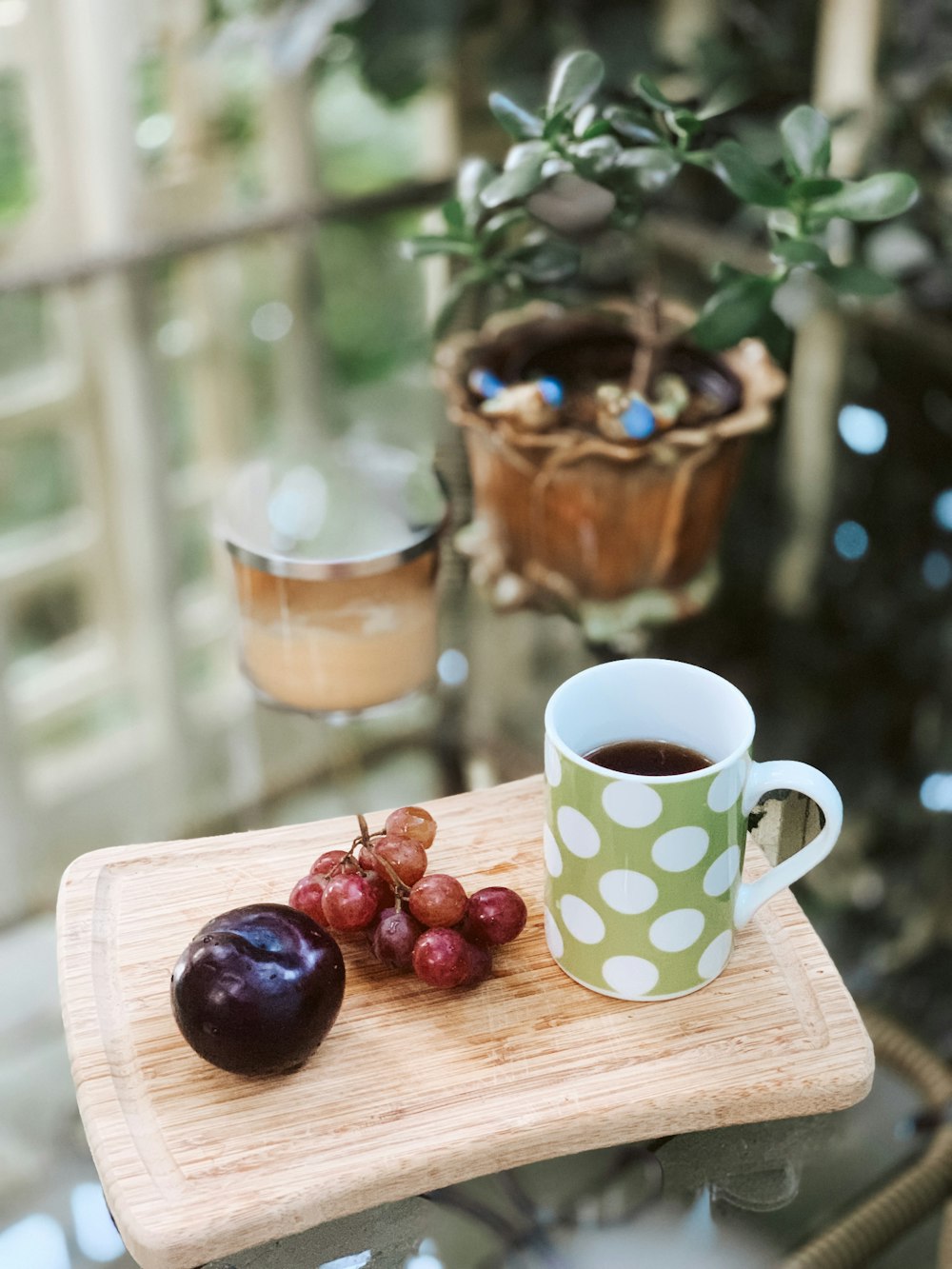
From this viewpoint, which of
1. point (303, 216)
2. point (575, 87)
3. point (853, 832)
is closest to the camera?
point (575, 87)

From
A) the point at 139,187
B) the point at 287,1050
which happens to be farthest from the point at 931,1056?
the point at 139,187

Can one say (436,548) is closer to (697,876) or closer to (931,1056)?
(697,876)

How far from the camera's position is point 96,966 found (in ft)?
2.23

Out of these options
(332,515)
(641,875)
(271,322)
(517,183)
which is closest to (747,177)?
(517,183)

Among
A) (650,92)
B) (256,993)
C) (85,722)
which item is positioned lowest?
(85,722)

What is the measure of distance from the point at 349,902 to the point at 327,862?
45mm

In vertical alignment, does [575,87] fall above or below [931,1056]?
above

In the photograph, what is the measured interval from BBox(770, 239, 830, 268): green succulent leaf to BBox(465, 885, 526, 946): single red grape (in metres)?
0.43

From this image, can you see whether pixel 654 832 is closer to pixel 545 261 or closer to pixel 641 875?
pixel 641 875

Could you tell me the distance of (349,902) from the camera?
0.68 m

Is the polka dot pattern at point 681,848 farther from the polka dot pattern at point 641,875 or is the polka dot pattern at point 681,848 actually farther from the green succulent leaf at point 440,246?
the green succulent leaf at point 440,246

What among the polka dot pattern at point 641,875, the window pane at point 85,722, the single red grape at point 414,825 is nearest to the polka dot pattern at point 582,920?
the polka dot pattern at point 641,875

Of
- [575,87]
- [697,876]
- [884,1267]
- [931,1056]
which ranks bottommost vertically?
[884,1267]

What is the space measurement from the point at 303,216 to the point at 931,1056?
1072 millimetres
